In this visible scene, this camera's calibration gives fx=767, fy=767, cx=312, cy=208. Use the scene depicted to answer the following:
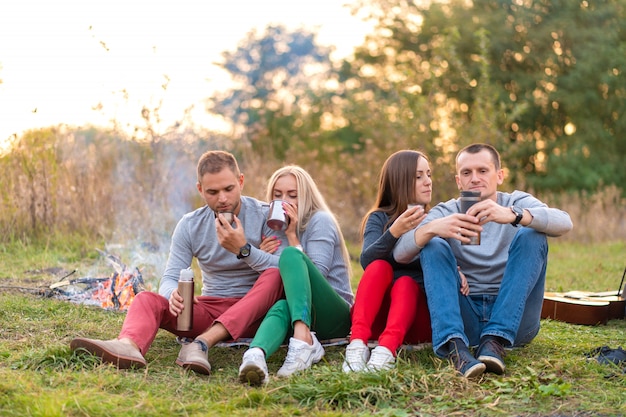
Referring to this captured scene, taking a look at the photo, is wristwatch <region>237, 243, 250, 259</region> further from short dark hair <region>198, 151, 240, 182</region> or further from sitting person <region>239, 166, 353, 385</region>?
short dark hair <region>198, 151, 240, 182</region>

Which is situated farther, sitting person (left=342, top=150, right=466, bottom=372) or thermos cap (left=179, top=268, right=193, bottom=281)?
thermos cap (left=179, top=268, right=193, bottom=281)

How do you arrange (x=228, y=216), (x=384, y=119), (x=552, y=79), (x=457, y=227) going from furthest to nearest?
(x=552, y=79) < (x=384, y=119) < (x=228, y=216) < (x=457, y=227)

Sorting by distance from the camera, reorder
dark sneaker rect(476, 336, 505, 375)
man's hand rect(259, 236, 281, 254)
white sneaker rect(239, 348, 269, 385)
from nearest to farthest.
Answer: white sneaker rect(239, 348, 269, 385)
dark sneaker rect(476, 336, 505, 375)
man's hand rect(259, 236, 281, 254)

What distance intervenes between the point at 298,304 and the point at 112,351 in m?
0.87

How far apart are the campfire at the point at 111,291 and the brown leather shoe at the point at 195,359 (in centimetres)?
160

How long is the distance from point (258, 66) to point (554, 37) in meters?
10.9

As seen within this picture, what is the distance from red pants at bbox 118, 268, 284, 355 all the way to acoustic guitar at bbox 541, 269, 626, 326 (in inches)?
84.6

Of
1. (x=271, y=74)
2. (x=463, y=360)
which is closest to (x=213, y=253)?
(x=463, y=360)

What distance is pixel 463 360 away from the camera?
131 inches

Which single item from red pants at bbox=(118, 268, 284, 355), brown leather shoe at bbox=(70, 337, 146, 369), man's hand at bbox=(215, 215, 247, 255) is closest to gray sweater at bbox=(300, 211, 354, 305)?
red pants at bbox=(118, 268, 284, 355)

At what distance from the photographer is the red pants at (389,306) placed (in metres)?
3.59

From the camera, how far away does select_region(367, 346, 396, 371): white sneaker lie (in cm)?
338

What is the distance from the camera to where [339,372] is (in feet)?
10.7

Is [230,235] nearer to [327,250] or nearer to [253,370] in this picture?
[327,250]
